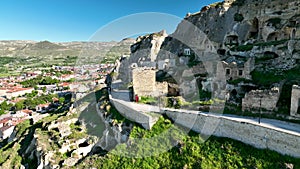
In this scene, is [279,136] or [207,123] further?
[207,123]

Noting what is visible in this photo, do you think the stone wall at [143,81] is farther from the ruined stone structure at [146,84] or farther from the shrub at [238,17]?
the shrub at [238,17]

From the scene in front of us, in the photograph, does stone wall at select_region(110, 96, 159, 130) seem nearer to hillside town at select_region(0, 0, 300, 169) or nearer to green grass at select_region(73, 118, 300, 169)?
A: hillside town at select_region(0, 0, 300, 169)

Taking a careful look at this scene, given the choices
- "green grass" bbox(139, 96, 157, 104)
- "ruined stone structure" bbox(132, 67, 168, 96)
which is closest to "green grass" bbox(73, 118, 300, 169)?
"green grass" bbox(139, 96, 157, 104)

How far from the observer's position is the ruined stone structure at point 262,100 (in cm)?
1291

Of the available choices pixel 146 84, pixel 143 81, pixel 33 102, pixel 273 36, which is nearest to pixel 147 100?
pixel 146 84

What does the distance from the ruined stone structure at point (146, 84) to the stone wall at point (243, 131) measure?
452 centimetres

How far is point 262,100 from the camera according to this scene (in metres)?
13.2

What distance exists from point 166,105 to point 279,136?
8.77 meters

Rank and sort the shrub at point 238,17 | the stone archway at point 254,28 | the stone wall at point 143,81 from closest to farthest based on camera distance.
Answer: the stone wall at point 143,81 < the stone archway at point 254,28 < the shrub at point 238,17

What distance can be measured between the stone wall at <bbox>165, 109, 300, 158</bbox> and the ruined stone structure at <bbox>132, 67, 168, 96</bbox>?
14.8 feet

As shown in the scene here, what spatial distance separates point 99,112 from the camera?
75.0 feet

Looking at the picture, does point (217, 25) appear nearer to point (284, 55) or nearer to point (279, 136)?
point (284, 55)

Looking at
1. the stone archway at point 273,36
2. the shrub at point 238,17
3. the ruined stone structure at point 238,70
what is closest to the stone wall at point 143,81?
the ruined stone structure at point 238,70

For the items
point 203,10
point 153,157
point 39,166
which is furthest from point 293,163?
point 203,10
